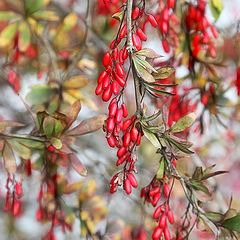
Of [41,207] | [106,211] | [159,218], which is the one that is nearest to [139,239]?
[106,211]

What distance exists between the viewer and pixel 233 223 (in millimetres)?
1363

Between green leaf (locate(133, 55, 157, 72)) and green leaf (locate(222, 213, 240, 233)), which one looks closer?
green leaf (locate(133, 55, 157, 72))

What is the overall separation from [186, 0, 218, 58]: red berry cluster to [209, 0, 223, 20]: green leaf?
1.1 inches

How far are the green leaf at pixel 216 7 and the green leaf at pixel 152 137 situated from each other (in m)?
0.67

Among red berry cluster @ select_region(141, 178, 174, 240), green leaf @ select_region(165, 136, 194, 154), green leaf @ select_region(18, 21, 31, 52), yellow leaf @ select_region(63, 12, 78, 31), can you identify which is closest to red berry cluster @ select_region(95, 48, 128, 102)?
green leaf @ select_region(165, 136, 194, 154)

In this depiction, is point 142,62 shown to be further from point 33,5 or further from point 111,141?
point 33,5

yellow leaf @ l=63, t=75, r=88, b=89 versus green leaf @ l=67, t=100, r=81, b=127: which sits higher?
yellow leaf @ l=63, t=75, r=88, b=89

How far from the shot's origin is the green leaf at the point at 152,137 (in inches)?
48.4

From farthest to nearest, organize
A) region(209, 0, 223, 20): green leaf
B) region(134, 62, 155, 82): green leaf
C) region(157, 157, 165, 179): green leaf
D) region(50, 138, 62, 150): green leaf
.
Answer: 1. region(209, 0, 223, 20): green leaf
2. region(50, 138, 62, 150): green leaf
3. region(157, 157, 165, 179): green leaf
4. region(134, 62, 155, 82): green leaf

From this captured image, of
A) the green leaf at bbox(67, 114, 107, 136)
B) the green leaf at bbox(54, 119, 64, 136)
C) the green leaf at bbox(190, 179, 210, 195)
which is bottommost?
the green leaf at bbox(190, 179, 210, 195)

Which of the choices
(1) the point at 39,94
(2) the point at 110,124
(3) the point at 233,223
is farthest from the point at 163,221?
(1) the point at 39,94

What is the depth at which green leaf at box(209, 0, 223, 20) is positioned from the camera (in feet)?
5.90

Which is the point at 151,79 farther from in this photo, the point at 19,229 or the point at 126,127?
the point at 19,229

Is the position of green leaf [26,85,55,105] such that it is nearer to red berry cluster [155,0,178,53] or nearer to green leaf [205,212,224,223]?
red berry cluster [155,0,178,53]
